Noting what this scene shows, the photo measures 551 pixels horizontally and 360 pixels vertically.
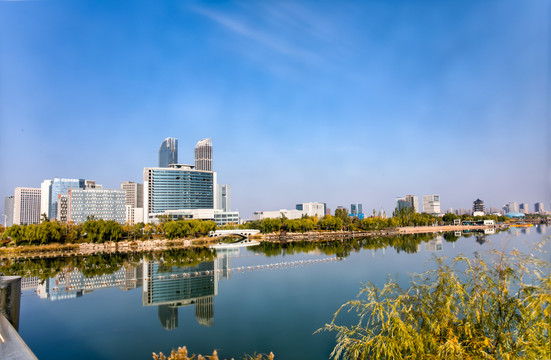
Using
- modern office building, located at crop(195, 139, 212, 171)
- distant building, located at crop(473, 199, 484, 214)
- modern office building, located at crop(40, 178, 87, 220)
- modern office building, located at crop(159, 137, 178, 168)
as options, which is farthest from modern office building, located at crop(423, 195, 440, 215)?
modern office building, located at crop(40, 178, 87, 220)

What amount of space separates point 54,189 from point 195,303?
7269 cm

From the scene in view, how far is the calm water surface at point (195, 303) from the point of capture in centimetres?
1081

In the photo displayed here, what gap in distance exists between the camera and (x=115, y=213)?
67.1 metres

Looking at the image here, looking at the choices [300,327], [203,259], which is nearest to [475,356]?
[300,327]

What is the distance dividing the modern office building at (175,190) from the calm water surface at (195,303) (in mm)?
40096

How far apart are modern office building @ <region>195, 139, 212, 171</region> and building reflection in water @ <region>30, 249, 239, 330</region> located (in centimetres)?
7735

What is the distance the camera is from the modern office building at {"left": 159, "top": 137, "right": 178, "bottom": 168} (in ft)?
387

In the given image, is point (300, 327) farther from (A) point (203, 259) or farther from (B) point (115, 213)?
(B) point (115, 213)

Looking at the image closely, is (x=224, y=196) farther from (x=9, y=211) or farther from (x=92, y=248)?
(x=92, y=248)

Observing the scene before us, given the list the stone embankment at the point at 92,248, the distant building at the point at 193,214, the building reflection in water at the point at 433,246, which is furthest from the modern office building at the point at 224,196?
the building reflection in water at the point at 433,246

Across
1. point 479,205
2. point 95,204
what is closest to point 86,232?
point 95,204

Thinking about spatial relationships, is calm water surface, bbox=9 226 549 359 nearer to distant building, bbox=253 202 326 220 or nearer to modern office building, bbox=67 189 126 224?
modern office building, bbox=67 189 126 224

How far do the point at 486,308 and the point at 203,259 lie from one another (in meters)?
26.9

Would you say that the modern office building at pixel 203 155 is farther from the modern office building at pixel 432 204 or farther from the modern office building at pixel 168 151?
the modern office building at pixel 432 204
